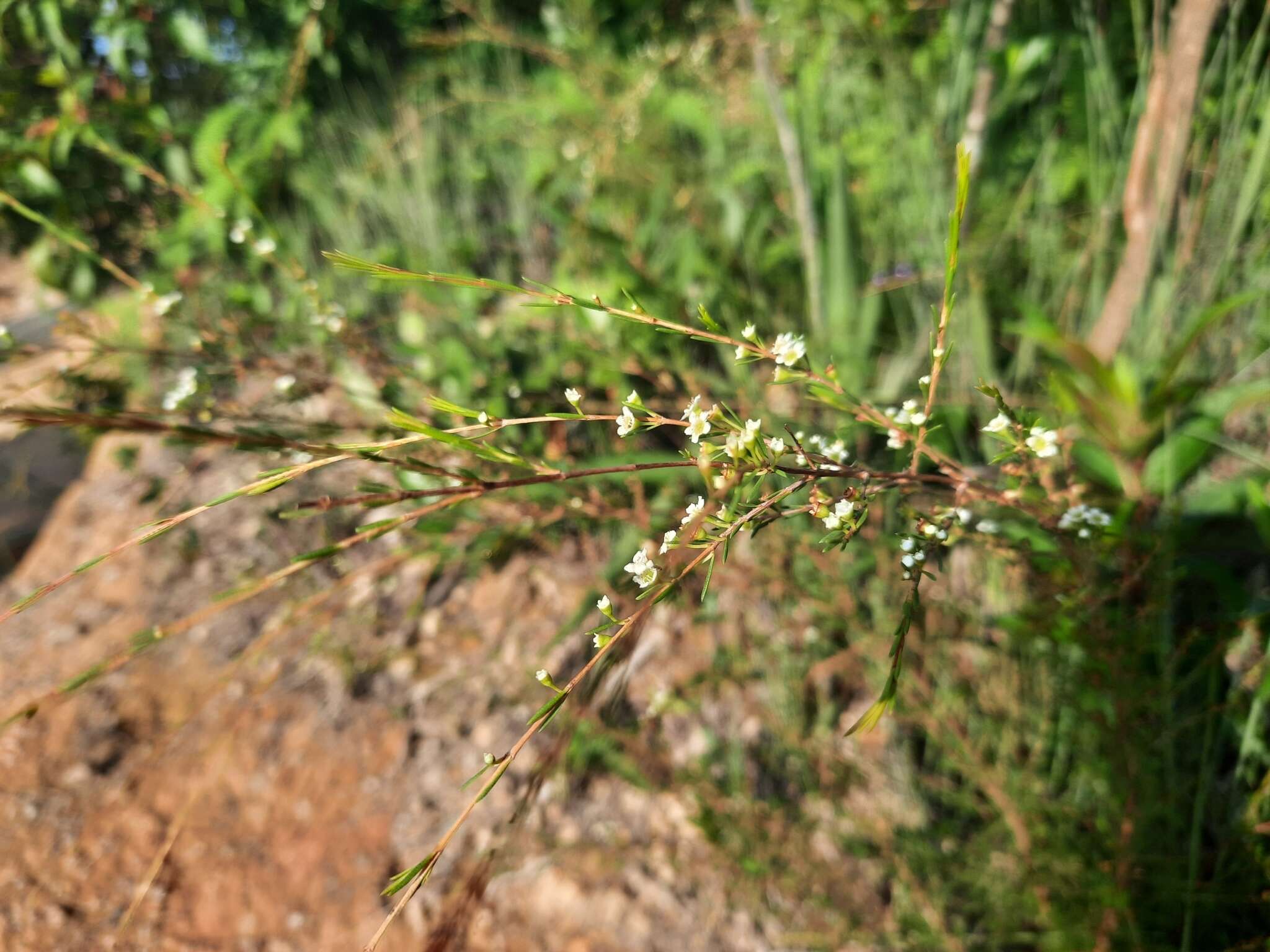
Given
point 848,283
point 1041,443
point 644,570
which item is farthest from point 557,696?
point 848,283

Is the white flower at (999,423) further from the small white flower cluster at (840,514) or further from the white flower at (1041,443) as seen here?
the small white flower cluster at (840,514)

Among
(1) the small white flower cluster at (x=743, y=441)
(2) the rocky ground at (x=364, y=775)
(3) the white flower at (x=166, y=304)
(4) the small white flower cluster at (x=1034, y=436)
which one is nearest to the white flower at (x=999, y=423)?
(4) the small white flower cluster at (x=1034, y=436)

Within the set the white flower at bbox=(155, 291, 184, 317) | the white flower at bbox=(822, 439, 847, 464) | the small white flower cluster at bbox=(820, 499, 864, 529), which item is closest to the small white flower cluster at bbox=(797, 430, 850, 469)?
the white flower at bbox=(822, 439, 847, 464)

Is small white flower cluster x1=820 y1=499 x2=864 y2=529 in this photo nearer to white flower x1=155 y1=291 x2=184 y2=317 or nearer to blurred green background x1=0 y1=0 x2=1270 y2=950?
blurred green background x1=0 y1=0 x2=1270 y2=950

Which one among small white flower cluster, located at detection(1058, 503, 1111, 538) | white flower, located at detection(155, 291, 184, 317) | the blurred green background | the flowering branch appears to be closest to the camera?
the flowering branch

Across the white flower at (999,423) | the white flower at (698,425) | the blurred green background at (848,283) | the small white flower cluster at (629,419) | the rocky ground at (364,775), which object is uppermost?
the small white flower cluster at (629,419)

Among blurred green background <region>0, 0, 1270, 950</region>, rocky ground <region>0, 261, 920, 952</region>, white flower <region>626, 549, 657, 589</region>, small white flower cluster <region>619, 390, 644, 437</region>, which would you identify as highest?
small white flower cluster <region>619, 390, 644, 437</region>
